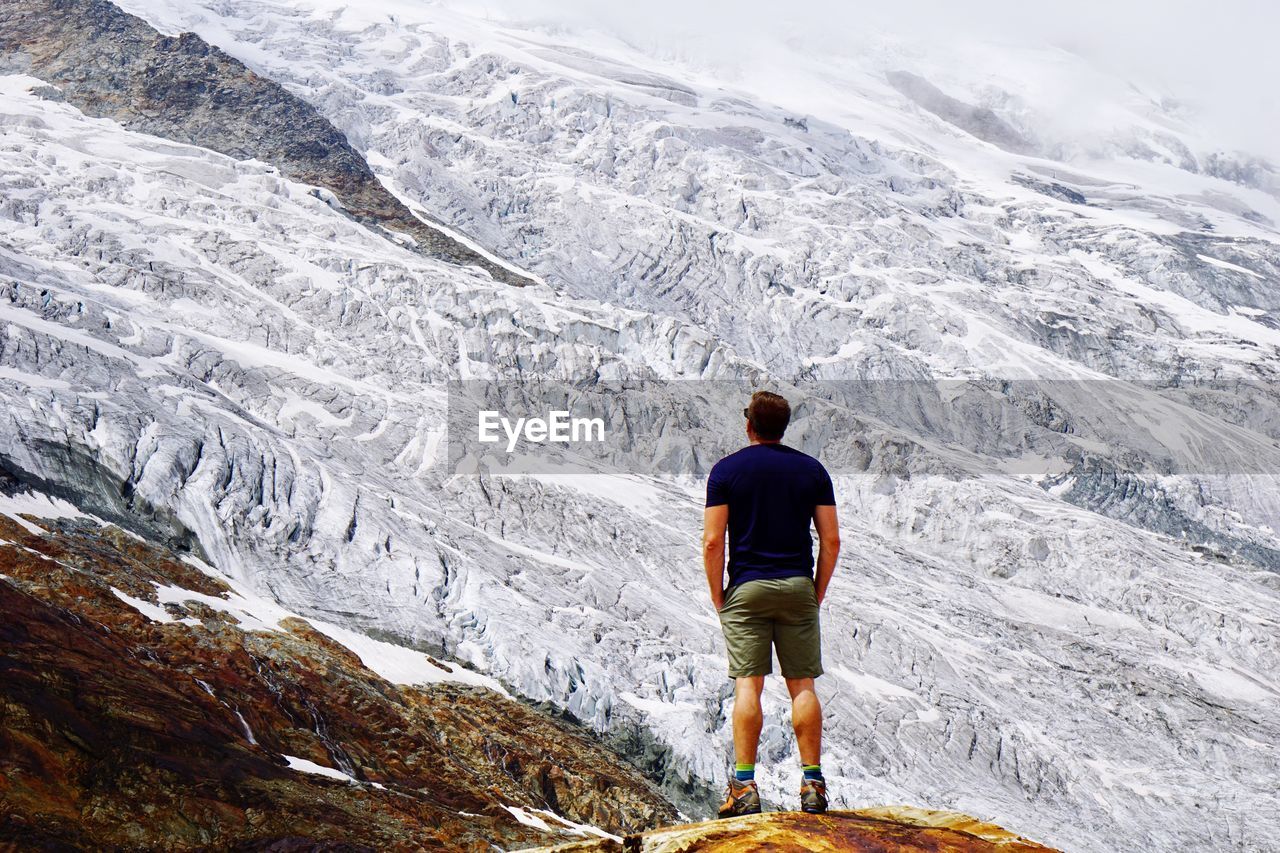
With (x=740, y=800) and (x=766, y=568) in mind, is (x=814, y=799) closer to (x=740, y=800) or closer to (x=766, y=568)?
(x=740, y=800)

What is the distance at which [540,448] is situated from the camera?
8594cm

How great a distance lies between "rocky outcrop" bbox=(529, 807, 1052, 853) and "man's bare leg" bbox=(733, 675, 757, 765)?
0.53 m

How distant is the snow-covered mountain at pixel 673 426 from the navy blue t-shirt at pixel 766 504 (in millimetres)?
46848

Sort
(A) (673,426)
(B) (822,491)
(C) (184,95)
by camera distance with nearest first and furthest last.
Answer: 1. (B) (822,491)
2. (A) (673,426)
3. (C) (184,95)

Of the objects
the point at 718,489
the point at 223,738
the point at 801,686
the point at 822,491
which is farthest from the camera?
the point at 223,738

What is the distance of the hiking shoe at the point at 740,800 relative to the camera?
9.70 meters

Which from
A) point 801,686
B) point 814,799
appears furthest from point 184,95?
point 814,799

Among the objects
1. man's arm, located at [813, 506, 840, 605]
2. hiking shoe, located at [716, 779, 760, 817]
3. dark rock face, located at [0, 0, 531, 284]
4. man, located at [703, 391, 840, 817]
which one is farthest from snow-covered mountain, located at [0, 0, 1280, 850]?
man's arm, located at [813, 506, 840, 605]

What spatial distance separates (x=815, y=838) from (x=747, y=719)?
109 cm

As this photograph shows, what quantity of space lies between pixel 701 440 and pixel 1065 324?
2897 inches

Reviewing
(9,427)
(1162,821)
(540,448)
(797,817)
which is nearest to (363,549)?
(9,427)

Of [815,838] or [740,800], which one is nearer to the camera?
[815,838]

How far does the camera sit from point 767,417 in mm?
9680

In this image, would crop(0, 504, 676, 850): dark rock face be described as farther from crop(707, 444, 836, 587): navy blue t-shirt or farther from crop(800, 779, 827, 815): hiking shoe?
crop(707, 444, 836, 587): navy blue t-shirt
